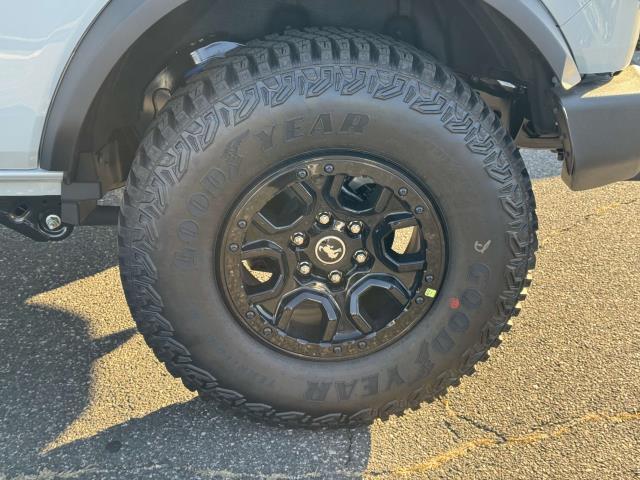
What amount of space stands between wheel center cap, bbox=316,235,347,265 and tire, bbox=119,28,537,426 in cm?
27

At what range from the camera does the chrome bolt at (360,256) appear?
1.97 meters

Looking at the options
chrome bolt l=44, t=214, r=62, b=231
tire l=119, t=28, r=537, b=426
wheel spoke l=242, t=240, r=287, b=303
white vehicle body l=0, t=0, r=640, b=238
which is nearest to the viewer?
white vehicle body l=0, t=0, r=640, b=238

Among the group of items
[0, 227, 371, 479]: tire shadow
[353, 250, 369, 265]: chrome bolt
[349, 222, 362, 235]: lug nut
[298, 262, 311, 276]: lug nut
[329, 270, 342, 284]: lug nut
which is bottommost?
[0, 227, 371, 479]: tire shadow

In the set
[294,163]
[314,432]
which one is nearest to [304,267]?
[294,163]

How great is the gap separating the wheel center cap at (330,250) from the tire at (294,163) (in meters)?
0.27

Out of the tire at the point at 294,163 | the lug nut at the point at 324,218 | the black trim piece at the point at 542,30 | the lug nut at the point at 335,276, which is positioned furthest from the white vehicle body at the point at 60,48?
the lug nut at the point at 335,276

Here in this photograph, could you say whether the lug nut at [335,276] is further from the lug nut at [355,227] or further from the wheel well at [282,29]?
the wheel well at [282,29]

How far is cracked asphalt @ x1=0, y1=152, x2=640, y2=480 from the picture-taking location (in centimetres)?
198

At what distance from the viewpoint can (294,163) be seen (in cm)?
184

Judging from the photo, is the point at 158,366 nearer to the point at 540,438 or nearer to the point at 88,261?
the point at 88,261

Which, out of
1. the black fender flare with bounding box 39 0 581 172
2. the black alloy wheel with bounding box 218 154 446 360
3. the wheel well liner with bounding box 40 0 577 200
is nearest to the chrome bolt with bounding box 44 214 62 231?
the wheel well liner with bounding box 40 0 577 200

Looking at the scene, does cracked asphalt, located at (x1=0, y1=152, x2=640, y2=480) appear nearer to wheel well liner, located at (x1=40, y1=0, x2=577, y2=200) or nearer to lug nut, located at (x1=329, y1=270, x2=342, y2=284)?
lug nut, located at (x1=329, y1=270, x2=342, y2=284)

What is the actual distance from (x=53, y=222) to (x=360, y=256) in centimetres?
103

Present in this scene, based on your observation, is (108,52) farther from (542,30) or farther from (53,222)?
(542,30)
